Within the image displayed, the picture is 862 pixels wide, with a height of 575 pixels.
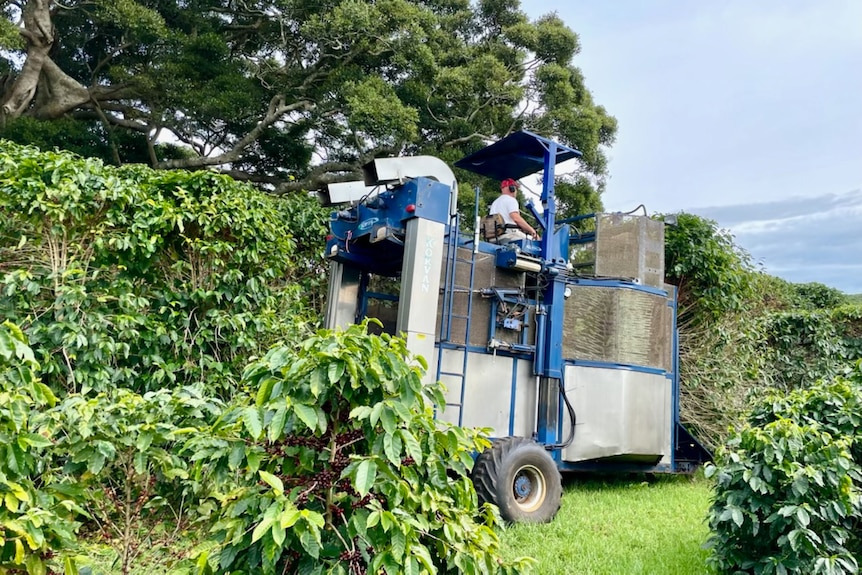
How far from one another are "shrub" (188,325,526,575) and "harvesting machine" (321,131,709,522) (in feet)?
8.37

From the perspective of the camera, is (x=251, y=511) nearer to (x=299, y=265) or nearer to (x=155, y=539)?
(x=155, y=539)

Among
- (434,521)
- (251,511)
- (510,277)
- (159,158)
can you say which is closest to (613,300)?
(510,277)

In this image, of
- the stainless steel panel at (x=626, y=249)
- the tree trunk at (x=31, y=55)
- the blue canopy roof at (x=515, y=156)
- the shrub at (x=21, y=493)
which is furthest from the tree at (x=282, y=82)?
the shrub at (x=21, y=493)

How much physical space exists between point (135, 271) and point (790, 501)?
4957mm

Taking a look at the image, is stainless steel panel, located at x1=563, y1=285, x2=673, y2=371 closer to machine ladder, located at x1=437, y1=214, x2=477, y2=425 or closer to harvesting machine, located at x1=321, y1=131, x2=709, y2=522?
harvesting machine, located at x1=321, y1=131, x2=709, y2=522

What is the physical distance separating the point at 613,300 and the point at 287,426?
15.6 ft

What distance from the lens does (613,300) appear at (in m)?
6.25

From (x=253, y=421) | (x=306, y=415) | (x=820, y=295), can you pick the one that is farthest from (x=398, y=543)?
(x=820, y=295)

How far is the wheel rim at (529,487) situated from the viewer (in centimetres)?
496

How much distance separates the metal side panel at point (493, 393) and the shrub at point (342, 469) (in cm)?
287

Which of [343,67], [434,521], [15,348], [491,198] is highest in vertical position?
[343,67]

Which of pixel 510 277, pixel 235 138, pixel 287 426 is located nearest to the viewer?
pixel 287 426

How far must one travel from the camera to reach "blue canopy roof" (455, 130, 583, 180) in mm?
6254

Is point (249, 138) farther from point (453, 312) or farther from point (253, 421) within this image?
point (253, 421)
